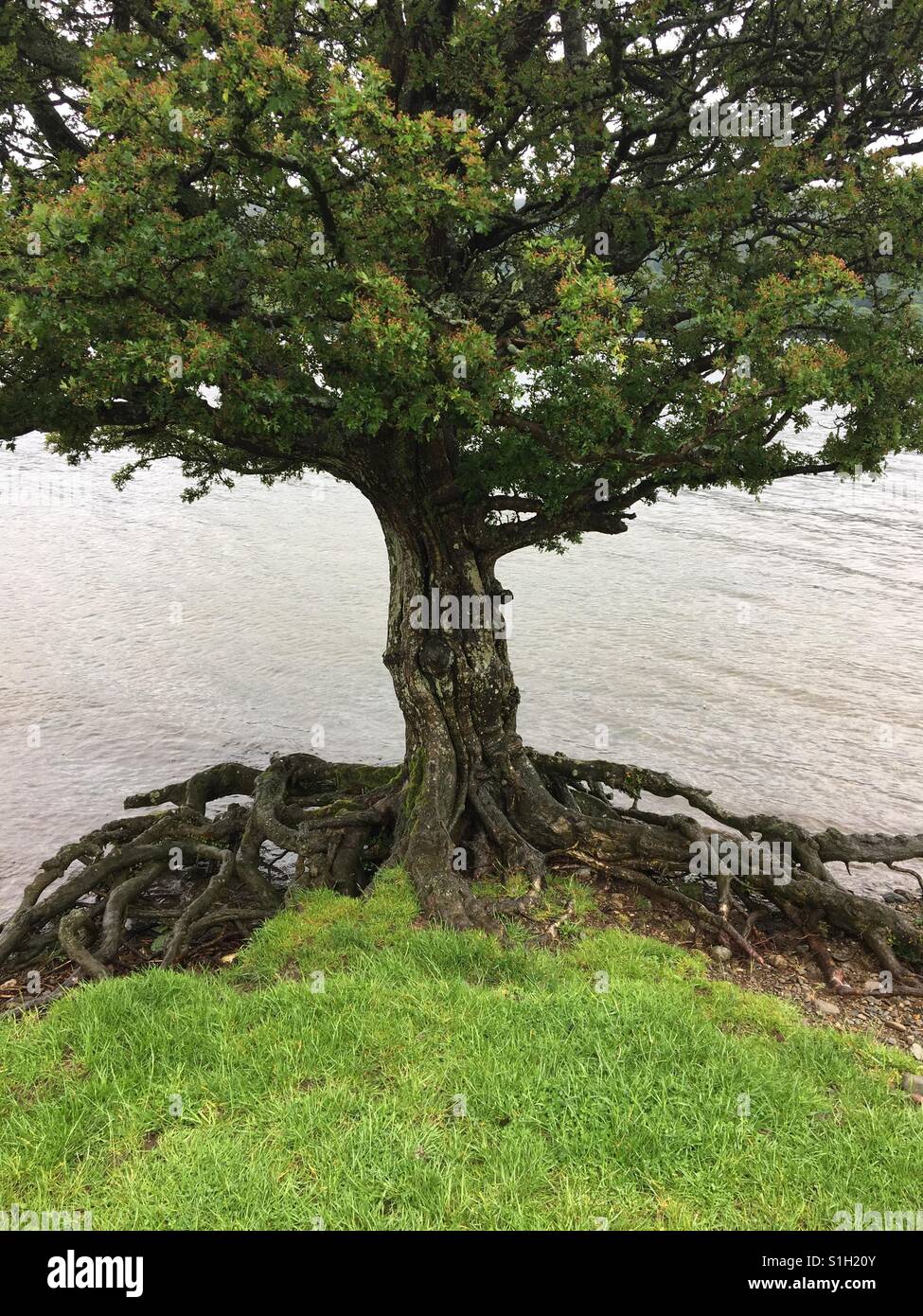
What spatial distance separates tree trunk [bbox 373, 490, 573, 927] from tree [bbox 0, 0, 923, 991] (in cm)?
5

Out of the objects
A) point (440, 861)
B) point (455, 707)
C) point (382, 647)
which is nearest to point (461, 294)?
point (455, 707)

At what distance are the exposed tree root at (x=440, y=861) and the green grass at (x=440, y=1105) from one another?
7.73 ft

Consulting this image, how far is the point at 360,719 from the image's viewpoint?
23.6 metres

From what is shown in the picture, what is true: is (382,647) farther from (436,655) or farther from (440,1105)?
(440,1105)

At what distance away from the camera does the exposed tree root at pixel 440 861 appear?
11.7 meters

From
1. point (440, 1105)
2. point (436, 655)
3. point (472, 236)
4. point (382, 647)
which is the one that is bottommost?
point (440, 1105)

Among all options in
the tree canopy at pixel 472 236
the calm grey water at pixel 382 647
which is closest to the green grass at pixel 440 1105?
the tree canopy at pixel 472 236

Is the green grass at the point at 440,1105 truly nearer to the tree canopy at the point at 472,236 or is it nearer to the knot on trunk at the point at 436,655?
the knot on trunk at the point at 436,655

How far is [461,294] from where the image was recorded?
11.3 metres

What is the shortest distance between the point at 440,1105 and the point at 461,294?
31.4 ft

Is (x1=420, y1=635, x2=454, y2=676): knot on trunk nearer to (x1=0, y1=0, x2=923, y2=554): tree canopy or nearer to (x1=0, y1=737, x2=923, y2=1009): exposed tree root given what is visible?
(x1=0, y1=737, x2=923, y2=1009): exposed tree root

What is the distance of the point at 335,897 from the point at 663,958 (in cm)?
439

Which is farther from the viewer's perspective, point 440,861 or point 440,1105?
point 440,861

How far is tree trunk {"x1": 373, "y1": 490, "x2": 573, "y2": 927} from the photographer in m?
12.6
